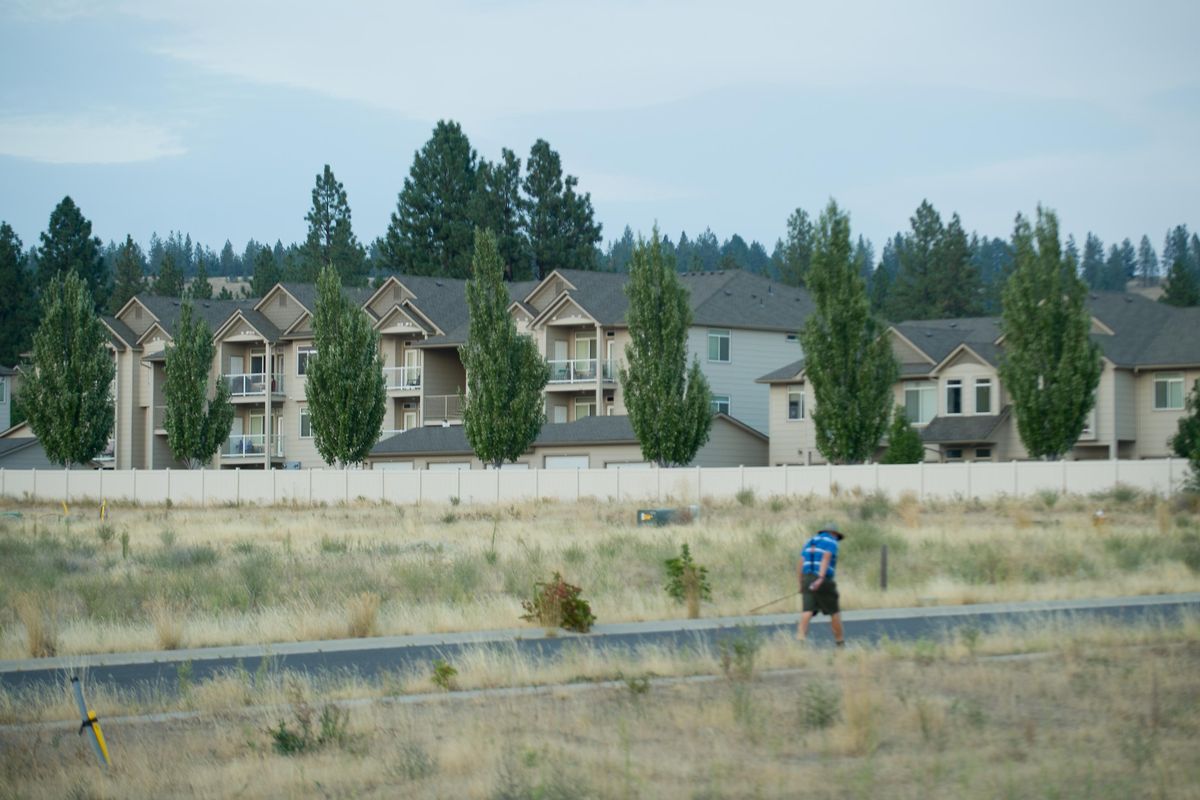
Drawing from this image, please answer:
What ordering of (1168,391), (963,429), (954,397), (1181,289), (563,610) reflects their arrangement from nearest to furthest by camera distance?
(563,610) < (1168,391) < (963,429) < (954,397) < (1181,289)

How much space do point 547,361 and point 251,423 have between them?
19.7m

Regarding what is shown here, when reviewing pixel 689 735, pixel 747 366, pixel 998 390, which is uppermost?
pixel 747 366

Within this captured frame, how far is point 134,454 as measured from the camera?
81.2 m

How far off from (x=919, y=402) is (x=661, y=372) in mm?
10597

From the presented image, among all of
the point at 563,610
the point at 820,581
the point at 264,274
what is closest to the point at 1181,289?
the point at 264,274

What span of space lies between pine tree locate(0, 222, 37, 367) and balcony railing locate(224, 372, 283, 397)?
106ft

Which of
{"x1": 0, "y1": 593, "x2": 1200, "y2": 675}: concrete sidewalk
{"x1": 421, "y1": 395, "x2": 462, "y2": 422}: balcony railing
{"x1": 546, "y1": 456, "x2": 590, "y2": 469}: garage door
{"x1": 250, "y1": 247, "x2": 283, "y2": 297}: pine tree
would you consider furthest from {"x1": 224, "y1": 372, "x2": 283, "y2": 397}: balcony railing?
{"x1": 0, "y1": 593, "x2": 1200, "y2": 675}: concrete sidewalk

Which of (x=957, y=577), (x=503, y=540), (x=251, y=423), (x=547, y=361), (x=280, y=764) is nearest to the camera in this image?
(x=280, y=764)

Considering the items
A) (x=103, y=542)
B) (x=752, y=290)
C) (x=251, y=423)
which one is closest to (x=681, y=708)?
(x=103, y=542)

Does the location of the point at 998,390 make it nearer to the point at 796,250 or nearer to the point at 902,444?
the point at 902,444

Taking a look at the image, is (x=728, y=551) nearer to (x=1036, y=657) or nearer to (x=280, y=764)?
(x=1036, y=657)

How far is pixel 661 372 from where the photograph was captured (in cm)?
5850

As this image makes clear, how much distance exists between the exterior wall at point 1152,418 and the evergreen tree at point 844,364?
9.16 m

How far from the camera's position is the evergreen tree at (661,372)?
58.4m
